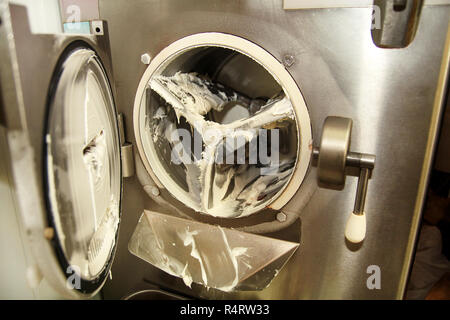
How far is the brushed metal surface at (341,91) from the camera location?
62 centimetres

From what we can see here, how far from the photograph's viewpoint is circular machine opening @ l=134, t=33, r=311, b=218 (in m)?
0.74

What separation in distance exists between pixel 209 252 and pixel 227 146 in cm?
30

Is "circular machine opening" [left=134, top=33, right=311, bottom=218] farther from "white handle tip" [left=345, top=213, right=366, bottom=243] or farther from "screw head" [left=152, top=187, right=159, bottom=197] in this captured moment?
"white handle tip" [left=345, top=213, right=366, bottom=243]

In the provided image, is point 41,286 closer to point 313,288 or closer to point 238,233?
point 238,233

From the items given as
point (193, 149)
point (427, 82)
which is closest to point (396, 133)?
point (427, 82)

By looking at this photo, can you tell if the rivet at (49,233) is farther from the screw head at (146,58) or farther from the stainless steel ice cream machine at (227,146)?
the screw head at (146,58)

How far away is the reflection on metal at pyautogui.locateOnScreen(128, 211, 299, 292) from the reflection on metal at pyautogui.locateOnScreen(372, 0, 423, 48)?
19.5 inches

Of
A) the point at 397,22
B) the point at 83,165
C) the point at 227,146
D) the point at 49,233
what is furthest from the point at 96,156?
the point at 397,22

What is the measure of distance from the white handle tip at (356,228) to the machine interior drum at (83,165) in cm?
53

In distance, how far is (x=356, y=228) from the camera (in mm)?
687

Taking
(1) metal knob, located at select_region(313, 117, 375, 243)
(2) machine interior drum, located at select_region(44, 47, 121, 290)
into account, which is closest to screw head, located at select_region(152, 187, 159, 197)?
(2) machine interior drum, located at select_region(44, 47, 121, 290)

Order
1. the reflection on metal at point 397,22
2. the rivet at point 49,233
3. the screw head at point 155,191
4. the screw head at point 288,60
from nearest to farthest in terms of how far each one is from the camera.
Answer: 1. the rivet at point 49,233
2. the reflection on metal at point 397,22
3. the screw head at point 288,60
4. the screw head at point 155,191

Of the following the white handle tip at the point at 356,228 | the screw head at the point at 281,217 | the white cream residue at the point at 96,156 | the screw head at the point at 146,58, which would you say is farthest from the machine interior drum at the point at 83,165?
the white handle tip at the point at 356,228

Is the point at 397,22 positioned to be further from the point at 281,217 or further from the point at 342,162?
the point at 281,217
